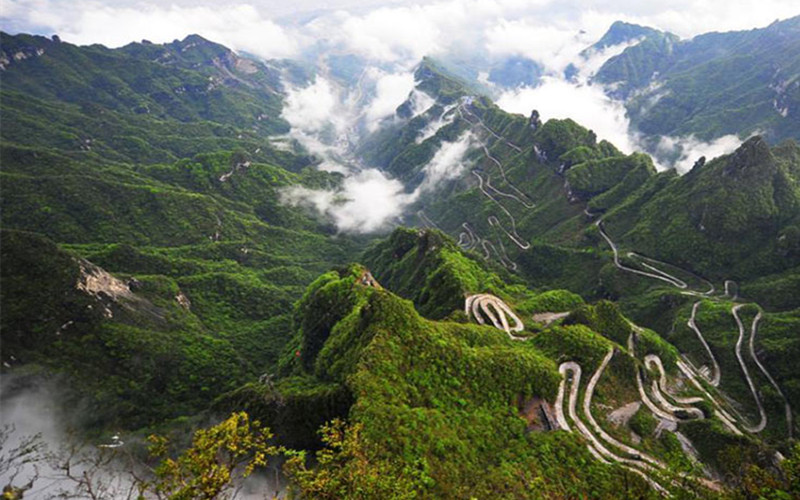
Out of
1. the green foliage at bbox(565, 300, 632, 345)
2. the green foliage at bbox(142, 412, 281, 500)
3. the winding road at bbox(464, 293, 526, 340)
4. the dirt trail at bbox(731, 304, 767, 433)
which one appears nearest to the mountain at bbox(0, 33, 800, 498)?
the dirt trail at bbox(731, 304, 767, 433)

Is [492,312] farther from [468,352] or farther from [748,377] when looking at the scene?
[748,377]

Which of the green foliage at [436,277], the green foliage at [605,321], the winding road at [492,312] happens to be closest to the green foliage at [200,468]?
the winding road at [492,312]

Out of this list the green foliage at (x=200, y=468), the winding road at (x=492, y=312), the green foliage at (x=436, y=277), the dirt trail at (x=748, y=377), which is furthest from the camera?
the green foliage at (x=436, y=277)

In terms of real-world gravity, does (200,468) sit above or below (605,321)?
below

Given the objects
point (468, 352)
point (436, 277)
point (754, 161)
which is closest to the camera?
point (468, 352)

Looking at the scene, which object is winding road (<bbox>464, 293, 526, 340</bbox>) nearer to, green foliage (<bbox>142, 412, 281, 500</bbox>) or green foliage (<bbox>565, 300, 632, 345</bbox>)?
green foliage (<bbox>565, 300, 632, 345</bbox>)

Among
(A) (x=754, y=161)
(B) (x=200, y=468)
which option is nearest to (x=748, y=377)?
(A) (x=754, y=161)

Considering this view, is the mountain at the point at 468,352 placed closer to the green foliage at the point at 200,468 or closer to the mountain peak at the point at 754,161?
the mountain peak at the point at 754,161

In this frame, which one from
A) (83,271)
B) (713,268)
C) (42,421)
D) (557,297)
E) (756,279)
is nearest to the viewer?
(42,421)

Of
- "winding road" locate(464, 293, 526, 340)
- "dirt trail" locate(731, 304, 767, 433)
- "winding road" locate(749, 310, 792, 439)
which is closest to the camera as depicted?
"dirt trail" locate(731, 304, 767, 433)

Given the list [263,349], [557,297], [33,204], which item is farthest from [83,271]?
[557,297]

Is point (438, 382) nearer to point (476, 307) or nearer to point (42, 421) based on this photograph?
point (476, 307)
